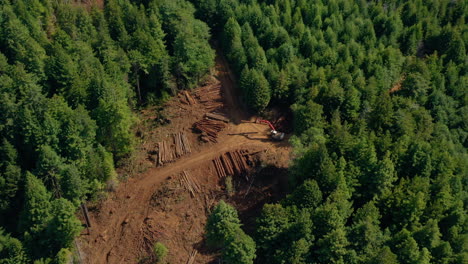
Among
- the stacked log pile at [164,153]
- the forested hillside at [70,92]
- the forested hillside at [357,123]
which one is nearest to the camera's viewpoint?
the forested hillside at [357,123]

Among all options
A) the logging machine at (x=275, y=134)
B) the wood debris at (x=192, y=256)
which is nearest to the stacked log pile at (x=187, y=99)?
the logging machine at (x=275, y=134)

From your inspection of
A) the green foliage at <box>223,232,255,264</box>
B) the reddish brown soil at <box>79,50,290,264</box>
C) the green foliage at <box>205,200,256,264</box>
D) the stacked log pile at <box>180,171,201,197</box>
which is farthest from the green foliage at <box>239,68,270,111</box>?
the green foliage at <box>223,232,255,264</box>

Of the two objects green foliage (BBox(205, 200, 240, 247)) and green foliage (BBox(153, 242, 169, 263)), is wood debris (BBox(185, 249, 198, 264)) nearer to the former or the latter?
green foliage (BBox(153, 242, 169, 263))

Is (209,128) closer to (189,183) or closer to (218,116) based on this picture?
(218,116)

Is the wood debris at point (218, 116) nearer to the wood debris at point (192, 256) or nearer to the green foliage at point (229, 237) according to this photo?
the wood debris at point (192, 256)

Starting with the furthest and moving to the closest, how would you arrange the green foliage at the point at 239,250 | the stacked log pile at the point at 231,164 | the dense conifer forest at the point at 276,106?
the stacked log pile at the point at 231,164
the dense conifer forest at the point at 276,106
the green foliage at the point at 239,250

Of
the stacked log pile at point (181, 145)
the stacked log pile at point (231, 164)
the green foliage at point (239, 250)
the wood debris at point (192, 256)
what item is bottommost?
the wood debris at point (192, 256)

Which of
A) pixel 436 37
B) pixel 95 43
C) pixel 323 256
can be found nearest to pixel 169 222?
pixel 323 256
